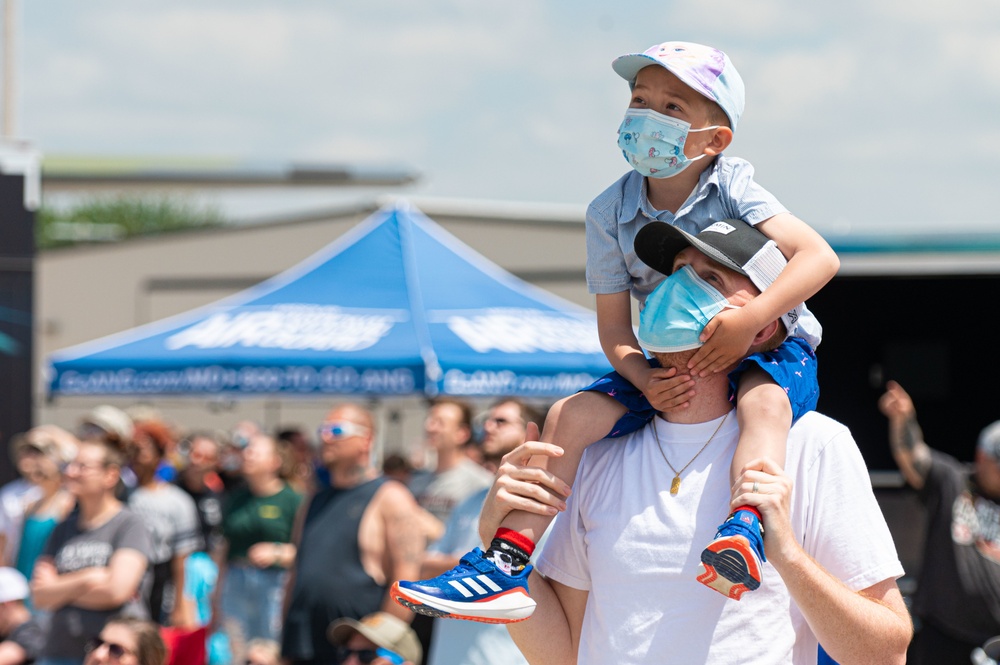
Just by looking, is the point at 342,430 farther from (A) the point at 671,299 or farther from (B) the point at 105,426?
(A) the point at 671,299

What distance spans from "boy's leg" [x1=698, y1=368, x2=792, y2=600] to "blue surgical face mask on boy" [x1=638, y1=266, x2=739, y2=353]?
142 millimetres

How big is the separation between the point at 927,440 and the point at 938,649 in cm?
401

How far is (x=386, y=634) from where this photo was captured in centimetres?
553

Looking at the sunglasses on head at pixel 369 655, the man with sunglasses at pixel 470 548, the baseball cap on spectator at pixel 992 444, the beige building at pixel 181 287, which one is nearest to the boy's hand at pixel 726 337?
the man with sunglasses at pixel 470 548

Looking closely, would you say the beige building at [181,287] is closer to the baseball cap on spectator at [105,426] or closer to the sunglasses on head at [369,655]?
the baseball cap on spectator at [105,426]

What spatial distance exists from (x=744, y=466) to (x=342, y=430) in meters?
4.50

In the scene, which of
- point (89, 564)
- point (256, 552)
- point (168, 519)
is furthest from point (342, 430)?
point (168, 519)

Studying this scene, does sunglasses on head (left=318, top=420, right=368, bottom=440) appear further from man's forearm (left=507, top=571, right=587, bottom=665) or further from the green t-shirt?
man's forearm (left=507, top=571, right=587, bottom=665)

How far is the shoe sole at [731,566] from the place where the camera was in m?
2.00

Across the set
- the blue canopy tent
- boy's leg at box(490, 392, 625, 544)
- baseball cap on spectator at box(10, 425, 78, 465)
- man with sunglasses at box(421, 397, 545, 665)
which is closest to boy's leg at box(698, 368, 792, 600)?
boy's leg at box(490, 392, 625, 544)

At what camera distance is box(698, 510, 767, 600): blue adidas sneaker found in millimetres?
2004

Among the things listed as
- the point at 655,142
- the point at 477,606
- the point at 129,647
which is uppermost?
the point at 655,142

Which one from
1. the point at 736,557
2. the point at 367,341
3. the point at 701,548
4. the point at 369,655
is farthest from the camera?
the point at 367,341

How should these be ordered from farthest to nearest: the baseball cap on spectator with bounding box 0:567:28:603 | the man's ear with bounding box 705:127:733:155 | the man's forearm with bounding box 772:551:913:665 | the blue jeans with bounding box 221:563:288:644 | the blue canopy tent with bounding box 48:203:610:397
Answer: the blue canopy tent with bounding box 48:203:610:397 < the blue jeans with bounding box 221:563:288:644 < the baseball cap on spectator with bounding box 0:567:28:603 < the man's ear with bounding box 705:127:733:155 < the man's forearm with bounding box 772:551:913:665
